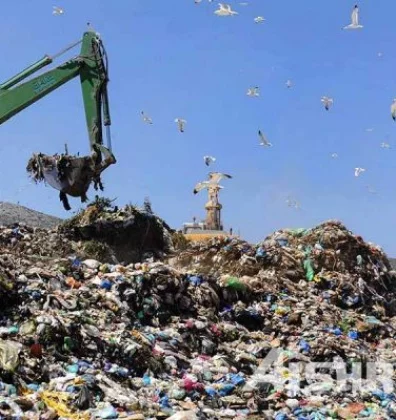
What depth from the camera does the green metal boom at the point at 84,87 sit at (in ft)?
36.3

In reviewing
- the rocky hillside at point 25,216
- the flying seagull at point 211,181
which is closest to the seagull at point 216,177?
the flying seagull at point 211,181

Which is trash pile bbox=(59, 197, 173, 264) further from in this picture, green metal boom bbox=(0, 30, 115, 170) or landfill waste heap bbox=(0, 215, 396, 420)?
green metal boom bbox=(0, 30, 115, 170)

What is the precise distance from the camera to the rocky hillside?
18312mm

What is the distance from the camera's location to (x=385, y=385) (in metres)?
6.92

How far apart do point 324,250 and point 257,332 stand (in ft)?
9.38

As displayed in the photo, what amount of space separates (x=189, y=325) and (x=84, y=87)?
524 cm

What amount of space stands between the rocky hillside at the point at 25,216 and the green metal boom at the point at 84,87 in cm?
702

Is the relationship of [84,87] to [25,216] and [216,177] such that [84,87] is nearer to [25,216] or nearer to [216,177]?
[216,177]

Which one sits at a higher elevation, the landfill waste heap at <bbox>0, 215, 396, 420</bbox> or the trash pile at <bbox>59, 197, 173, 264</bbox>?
the trash pile at <bbox>59, 197, 173, 264</bbox>

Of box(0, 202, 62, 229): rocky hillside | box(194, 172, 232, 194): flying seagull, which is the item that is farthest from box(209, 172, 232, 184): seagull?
box(0, 202, 62, 229): rocky hillside

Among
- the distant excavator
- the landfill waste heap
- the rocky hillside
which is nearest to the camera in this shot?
the landfill waste heap

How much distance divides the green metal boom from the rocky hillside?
277 inches

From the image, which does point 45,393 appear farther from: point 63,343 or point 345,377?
point 345,377

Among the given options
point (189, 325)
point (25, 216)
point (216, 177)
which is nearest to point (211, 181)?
point (216, 177)
